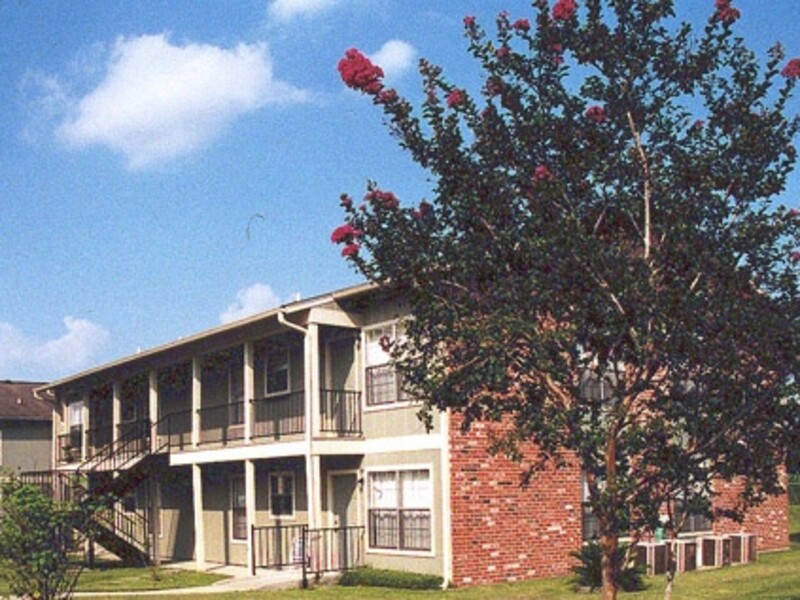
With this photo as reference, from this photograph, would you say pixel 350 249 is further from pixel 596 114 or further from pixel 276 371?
pixel 276 371

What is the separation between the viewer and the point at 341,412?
24.2m

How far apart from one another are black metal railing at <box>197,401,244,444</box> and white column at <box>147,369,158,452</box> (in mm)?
1220

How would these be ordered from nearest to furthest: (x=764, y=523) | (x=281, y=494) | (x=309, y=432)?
(x=309, y=432) < (x=281, y=494) < (x=764, y=523)

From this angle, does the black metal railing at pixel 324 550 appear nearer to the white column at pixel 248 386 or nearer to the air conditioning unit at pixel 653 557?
the white column at pixel 248 386

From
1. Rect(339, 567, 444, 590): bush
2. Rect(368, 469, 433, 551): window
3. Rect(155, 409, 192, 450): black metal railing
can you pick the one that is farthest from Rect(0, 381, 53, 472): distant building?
Rect(339, 567, 444, 590): bush

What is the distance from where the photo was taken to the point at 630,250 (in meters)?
10.4

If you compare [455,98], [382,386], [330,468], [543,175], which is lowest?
[330,468]

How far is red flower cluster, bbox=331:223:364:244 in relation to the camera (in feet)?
37.7

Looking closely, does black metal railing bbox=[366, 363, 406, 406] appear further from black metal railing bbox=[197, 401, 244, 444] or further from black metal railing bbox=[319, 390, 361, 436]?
black metal railing bbox=[197, 401, 244, 444]

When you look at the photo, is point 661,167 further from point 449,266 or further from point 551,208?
point 449,266

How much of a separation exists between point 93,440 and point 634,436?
28821 millimetres

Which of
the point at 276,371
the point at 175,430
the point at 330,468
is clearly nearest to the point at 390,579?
the point at 330,468

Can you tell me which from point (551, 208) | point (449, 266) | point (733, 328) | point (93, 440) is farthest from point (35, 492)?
point (93, 440)

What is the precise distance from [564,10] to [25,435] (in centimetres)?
3731
